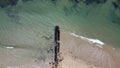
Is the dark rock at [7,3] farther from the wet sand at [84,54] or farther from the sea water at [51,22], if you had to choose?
the wet sand at [84,54]

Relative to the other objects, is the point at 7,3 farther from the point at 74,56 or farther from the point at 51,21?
the point at 74,56

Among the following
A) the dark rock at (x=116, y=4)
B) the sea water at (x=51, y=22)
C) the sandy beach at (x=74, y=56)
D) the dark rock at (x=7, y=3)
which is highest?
the dark rock at (x=116, y=4)

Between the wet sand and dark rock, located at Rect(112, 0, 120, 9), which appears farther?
dark rock, located at Rect(112, 0, 120, 9)

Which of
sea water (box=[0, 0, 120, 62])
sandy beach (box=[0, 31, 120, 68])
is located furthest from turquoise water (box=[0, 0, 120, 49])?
sandy beach (box=[0, 31, 120, 68])

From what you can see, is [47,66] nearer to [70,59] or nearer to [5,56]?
[70,59]

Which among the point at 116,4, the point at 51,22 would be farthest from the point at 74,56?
the point at 116,4

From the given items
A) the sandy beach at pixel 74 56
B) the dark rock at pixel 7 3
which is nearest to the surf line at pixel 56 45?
the sandy beach at pixel 74 56

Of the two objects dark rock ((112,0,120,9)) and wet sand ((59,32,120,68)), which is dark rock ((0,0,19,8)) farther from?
dark rock ((112,0,120,9))

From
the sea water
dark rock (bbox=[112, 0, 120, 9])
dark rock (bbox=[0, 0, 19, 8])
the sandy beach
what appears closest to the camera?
the sandy beach
